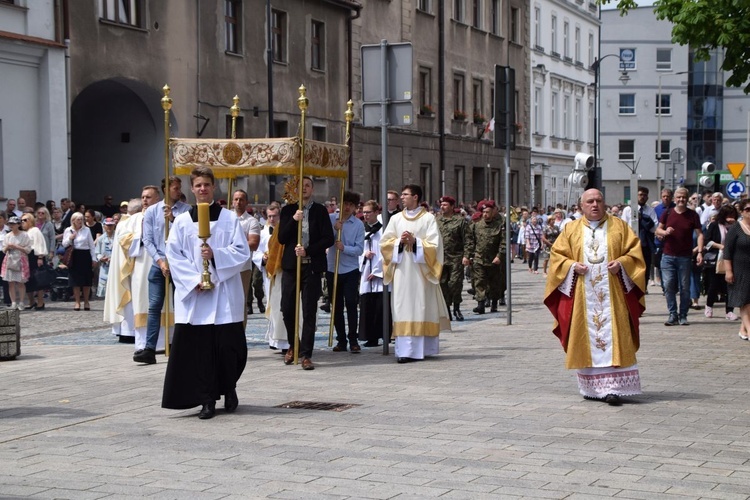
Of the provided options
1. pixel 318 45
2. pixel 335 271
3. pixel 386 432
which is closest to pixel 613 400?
pixel 386 432

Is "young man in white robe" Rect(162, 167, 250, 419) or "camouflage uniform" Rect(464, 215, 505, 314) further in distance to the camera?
"camouflage uniform" Rect(464, 215, 505, 314)

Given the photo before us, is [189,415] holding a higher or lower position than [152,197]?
lower

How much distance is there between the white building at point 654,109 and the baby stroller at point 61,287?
6519cm

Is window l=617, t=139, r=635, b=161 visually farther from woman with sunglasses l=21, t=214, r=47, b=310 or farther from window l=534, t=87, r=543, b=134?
woman with sunglasses l=21, t=214, r=47, b=310

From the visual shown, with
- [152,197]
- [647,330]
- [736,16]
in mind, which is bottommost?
[647,330]

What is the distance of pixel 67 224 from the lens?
25203 mm

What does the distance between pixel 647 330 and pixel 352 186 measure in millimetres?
23255

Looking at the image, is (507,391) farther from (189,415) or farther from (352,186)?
(352,186)

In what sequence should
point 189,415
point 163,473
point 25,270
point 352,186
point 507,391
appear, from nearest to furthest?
point 163,473
point 189,415
point 507,391
point 25,270
point 352,186

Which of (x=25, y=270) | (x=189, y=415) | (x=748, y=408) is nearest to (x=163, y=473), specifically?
(x=189, y=415)

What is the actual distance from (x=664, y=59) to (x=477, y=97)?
140 feet

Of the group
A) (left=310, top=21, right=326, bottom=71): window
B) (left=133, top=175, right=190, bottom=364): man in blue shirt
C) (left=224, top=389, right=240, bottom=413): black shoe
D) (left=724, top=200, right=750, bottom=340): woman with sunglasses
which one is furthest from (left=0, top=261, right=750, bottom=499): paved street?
(left=310, top=21, right=326, bottom=71): window

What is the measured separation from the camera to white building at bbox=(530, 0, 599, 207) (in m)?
58.3

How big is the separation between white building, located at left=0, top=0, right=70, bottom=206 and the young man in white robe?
57.5 ft
